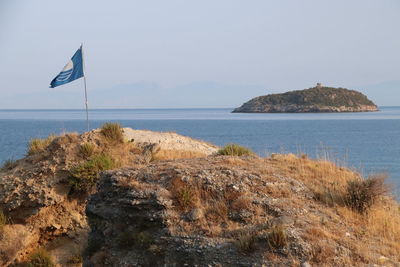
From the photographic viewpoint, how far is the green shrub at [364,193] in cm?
1080

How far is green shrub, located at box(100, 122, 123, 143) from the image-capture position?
18328 millimetres

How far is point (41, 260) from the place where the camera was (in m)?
14.4

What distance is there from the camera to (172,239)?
9914mm

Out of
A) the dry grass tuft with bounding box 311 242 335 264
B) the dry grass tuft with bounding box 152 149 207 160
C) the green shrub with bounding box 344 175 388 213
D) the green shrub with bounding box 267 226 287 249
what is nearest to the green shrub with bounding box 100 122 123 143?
the dry grass tuft with bounding box 152 149 207 160

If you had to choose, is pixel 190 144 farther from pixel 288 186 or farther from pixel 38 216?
pixel 288 186

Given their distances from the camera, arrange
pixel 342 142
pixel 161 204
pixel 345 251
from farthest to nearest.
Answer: pixel 342 142
pixel 161 204
pixel 345 251

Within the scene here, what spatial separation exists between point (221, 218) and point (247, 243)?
1.28 meters

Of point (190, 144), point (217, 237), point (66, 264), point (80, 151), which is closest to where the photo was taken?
point (217, 237)

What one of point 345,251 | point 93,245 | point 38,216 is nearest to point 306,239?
point 345,251

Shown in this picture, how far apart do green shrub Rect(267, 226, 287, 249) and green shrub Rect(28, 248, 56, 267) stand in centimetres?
806

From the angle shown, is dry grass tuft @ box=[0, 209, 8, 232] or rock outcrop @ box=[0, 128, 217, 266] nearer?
rock outcrop @ box=[0, 128, 217, 266]

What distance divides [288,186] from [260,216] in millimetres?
1595

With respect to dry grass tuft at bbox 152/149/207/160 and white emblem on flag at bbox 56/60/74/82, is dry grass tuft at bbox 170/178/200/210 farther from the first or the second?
white emblem on flag at bbox 56/60/74/82

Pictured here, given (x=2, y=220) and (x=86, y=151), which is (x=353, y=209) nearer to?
(x=86, y=151)
